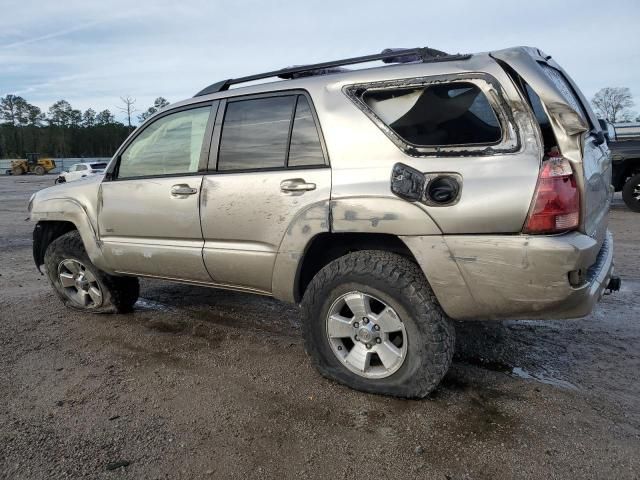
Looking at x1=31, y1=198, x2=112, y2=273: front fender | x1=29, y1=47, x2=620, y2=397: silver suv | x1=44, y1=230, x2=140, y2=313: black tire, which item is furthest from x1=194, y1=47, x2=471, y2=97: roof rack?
x1=44, y1=230, x2=140, y2=313: black tire

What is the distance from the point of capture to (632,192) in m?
10.6

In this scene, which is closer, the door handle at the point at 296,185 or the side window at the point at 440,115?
the side window at the point at 440,115

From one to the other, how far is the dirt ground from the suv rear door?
72 centimetres

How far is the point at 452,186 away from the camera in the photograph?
2557 millimetres

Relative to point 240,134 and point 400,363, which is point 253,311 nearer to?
point 240,134

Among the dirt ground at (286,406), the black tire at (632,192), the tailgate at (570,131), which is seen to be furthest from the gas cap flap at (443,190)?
the black tire at (632,192)

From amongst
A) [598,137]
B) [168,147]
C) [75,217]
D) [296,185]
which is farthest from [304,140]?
[75,217]

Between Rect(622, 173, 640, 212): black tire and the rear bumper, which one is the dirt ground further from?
Rect(622, 173, 640, 212): black tire

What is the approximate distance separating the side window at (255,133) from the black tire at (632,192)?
994 cm

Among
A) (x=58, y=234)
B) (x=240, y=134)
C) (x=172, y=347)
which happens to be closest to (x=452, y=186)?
(x=240, y=134)

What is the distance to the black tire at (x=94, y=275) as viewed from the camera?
173 inches

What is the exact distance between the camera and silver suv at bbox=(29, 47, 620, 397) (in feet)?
8.05

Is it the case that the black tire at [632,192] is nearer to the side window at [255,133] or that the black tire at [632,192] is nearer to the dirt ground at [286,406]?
the dirt ground at [286,406]

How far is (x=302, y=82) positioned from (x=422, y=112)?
0.86 metres
